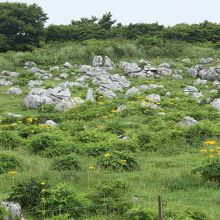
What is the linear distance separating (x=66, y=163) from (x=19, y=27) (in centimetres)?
3380

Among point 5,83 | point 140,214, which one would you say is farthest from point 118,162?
point 5,83

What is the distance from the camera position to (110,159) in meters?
10.6

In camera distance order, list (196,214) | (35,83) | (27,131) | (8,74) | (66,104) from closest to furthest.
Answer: (196,214), (27,131), (66,104), (35,83), (8,74)

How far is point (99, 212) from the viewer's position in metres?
7.48

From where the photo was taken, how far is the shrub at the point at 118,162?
34.1 feet

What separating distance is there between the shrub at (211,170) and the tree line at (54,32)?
28741 millimetres

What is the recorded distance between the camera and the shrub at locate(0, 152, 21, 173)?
33.7 ft

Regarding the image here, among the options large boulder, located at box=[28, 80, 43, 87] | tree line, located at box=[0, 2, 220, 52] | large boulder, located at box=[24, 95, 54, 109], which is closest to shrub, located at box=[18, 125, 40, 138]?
large boulder, located at box=[24, 95, 54, 109]

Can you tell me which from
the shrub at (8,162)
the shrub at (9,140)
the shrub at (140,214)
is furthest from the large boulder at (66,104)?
the shrub at (140,214)

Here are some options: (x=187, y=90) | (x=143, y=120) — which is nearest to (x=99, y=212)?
(x=143, y=120)

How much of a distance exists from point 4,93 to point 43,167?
14.5 metres

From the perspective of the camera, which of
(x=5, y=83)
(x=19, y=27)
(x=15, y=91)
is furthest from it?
(x=19, y=27)

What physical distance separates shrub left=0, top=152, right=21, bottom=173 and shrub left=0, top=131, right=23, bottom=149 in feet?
6.65

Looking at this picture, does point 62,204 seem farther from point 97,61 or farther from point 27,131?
point 97,61
